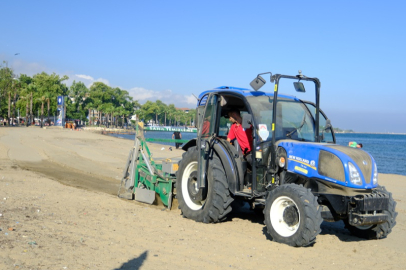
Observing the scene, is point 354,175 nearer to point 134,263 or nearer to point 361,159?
point 361,159

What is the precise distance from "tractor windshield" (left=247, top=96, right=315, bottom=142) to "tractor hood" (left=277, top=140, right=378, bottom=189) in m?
0.48

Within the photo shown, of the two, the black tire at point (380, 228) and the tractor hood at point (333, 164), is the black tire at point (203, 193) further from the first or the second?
the black tire at point (380, 228)

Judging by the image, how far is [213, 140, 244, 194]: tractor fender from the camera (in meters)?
7.66

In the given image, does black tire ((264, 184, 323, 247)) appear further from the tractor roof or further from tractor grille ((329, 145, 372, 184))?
the tractor roof

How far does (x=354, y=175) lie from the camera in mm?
6500

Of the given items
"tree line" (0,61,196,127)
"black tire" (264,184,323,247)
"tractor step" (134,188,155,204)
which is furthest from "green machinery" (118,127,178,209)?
"tree line" (0,61,196,127)

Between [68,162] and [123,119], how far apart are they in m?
128

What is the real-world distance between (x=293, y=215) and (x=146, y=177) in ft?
13.5

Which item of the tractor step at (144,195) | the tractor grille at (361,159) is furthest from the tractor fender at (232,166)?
the tractor step at (144,195)

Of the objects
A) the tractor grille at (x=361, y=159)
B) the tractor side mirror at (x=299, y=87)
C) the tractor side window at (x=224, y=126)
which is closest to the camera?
the tractor grille at (x=361, y=159)

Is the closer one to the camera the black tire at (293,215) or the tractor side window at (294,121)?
the black tire at (293,215)

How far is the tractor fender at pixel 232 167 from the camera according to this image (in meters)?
7.66

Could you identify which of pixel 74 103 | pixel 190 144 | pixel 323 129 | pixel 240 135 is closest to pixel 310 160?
pixel 323 129

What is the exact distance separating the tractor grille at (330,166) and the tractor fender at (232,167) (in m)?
1.55
